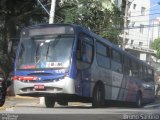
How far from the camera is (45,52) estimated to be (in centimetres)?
1764

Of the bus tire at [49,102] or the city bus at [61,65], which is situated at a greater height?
the city bus at [61,65]

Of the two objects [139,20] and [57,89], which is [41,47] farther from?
[139,20]

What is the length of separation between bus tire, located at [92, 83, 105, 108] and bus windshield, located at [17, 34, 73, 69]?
2306mm

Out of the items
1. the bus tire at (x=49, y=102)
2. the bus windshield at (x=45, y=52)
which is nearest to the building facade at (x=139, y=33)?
the bus tire at (x=49, y=102)

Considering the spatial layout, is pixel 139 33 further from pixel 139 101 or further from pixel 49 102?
pixel 49 102

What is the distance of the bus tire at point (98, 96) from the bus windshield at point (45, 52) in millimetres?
2306

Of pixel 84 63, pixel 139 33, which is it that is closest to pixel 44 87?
pixel 84 63

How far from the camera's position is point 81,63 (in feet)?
58.1

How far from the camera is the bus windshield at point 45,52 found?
17.4 m

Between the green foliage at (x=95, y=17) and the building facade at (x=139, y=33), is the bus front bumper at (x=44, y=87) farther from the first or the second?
the building facade at (x=139, y=33)

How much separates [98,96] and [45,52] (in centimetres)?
311

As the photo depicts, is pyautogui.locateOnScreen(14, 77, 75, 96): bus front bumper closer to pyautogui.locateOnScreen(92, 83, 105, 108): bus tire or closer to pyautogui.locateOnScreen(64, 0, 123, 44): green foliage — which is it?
pyautogui.locateOnScreen(92, 83, 105, 108): bus tire

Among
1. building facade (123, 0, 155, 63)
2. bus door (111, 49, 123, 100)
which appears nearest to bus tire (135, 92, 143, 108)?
bus door (111, 49, 123, 100)

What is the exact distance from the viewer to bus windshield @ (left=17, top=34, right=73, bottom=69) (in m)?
17.4
